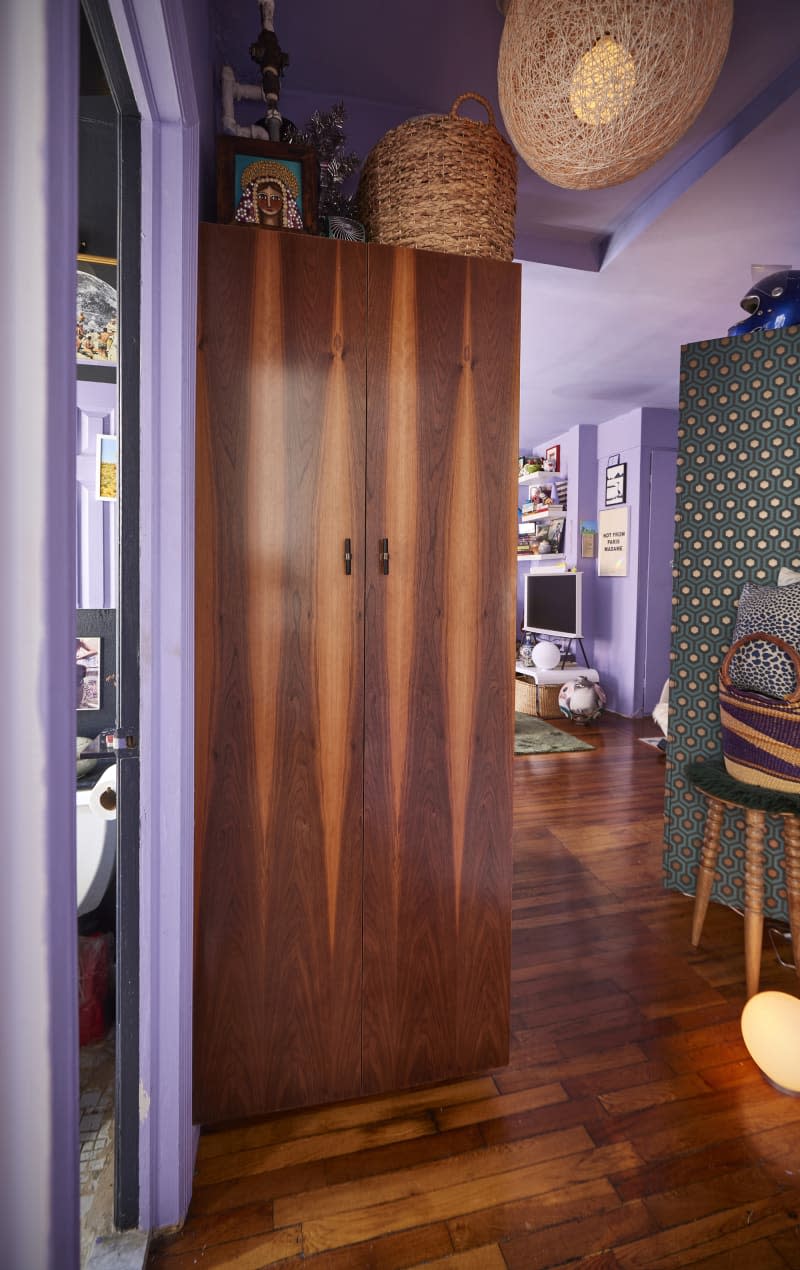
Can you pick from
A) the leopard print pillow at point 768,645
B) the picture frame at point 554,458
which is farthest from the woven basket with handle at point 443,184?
the picture frame at point 554,458

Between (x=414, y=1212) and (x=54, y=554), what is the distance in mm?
1506

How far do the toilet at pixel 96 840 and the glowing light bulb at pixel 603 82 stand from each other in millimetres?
1784

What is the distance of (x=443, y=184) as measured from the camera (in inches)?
53.6

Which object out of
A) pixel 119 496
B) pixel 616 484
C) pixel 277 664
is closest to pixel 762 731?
pixel 277 664

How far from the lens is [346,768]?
4.46 feet

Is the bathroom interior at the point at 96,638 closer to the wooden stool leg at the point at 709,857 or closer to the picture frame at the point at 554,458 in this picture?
the wooden stool leg at the point at 709,857

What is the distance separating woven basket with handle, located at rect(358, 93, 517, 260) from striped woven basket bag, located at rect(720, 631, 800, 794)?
56.3 inches

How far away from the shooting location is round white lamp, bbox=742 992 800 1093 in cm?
146

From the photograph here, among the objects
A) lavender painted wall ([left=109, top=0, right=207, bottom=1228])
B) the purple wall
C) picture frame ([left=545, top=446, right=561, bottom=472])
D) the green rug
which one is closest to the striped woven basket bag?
lavender painted wall ([left=109, top=0, right=207, bottom=1228])

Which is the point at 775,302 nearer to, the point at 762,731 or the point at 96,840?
the point at 762,731

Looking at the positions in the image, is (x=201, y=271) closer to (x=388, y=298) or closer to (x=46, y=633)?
(x=388, y=298)

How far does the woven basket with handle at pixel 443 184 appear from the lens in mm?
1354

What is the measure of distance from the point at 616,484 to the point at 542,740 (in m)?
2.66

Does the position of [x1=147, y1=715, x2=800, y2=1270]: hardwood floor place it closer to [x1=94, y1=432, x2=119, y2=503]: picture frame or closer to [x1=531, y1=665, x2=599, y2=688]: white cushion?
[x1=94, y1=432, x2=119, y2=503]: picture frame
